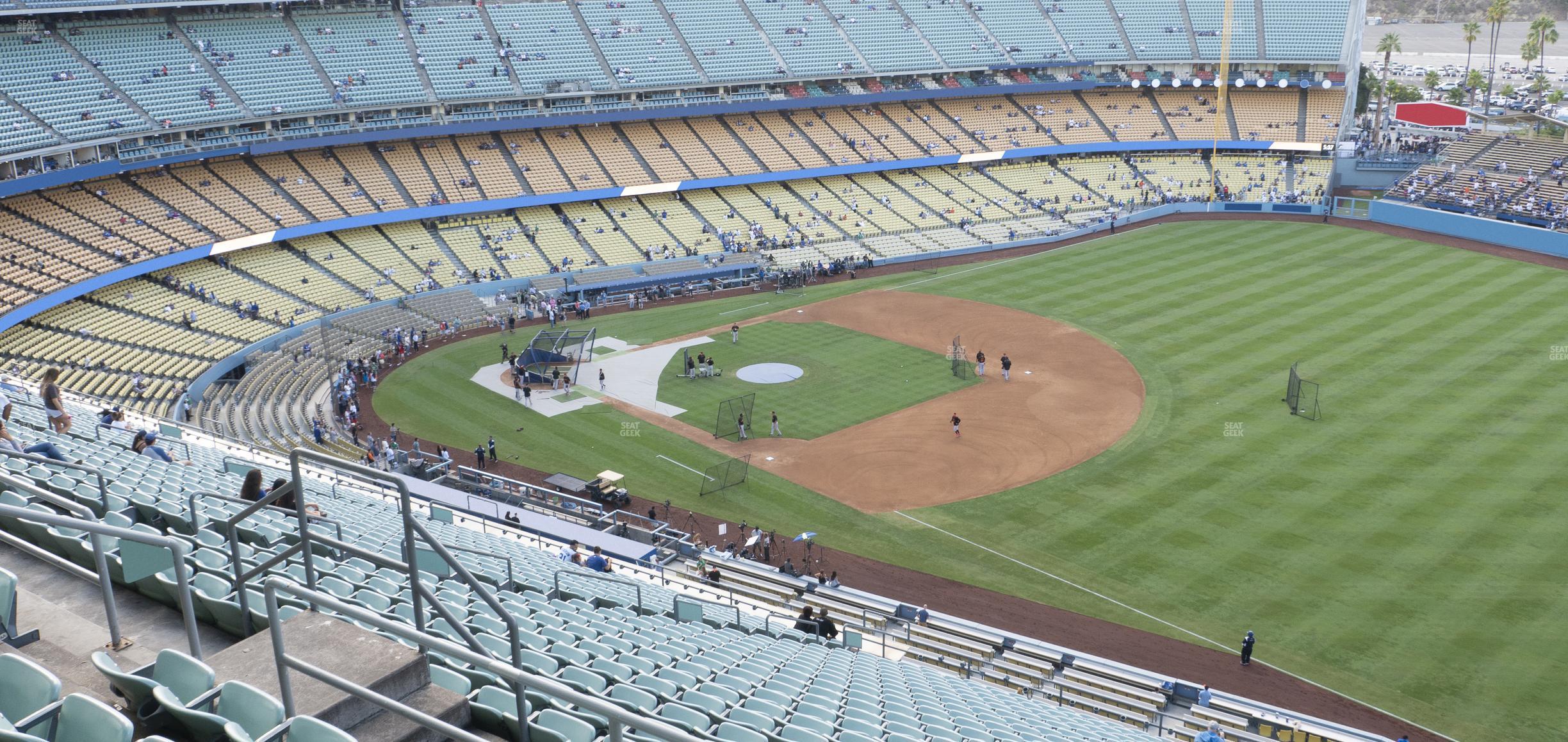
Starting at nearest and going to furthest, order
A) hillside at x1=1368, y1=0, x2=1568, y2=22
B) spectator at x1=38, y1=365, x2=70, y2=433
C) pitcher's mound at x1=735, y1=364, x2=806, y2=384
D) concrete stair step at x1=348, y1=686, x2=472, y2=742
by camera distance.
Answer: concrete stair step at x1=348, y1=686, x2=472, y2=742, spectator at x1=38, y1=365, x2=70, y2=433, pitcher's mound at x1=735, y1=364, x2=806, y2=384, hillside at x1=1368, y1=0, x2=1568, y2=22

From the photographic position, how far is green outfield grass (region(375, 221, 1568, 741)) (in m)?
26.4

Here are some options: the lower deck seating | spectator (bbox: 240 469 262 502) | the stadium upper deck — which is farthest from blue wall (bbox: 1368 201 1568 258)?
spectator (bbox: 240 469 262 502)

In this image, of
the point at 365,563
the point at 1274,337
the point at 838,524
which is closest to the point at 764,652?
the point at 365,563

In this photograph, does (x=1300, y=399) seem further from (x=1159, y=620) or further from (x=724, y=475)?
(x=724, y=475)

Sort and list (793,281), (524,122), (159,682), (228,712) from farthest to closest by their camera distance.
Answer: (524,122)
(793,281)
(159,682)
(228,712)

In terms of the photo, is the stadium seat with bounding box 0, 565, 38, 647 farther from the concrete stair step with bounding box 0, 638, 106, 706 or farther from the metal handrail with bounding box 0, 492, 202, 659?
the metal handrail with bounding box 0, 492, 202, 659

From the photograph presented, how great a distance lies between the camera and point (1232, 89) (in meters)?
83.4

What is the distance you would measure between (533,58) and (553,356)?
29.6m

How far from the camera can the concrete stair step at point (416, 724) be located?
Answer: 311 inches

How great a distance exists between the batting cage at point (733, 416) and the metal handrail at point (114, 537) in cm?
3128

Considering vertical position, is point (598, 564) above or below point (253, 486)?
below

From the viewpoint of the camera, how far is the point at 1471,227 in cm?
6391

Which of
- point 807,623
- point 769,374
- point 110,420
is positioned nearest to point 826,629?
point 807,623

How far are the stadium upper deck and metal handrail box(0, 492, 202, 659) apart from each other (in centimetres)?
4610
